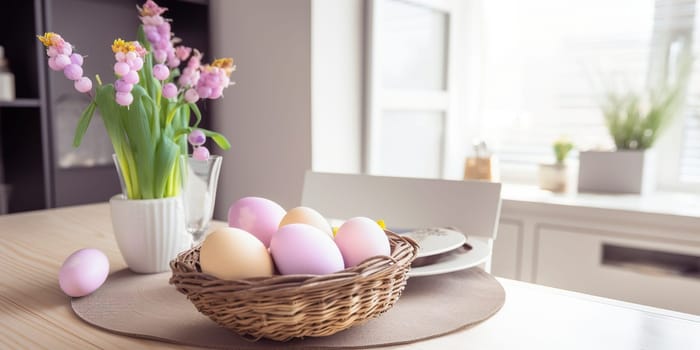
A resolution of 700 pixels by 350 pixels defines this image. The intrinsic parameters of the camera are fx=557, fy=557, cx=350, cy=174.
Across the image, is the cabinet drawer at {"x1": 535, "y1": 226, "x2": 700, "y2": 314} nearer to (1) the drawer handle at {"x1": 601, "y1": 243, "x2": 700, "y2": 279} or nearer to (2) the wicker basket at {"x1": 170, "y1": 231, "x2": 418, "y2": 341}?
(1) the drawer handle at {"x1": 601, "y1": 243, "x2": 700, "y2": 279}

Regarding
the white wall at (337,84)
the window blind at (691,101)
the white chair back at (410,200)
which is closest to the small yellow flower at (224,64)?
the white chair back at (410,200)

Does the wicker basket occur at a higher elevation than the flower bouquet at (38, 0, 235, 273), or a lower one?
lower

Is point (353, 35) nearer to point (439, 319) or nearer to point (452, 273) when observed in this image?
point (452, 273)

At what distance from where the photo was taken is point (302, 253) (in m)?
0.60

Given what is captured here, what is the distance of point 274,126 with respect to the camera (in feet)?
6.97

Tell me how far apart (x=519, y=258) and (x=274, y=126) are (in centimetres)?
102

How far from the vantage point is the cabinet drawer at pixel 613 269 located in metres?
1.66

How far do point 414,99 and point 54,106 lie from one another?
4.36 ft

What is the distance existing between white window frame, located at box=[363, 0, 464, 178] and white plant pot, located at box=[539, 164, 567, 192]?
1.54ft

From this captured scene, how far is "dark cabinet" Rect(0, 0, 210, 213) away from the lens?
1.85 metres

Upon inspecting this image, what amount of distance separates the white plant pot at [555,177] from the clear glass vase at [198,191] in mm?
1548

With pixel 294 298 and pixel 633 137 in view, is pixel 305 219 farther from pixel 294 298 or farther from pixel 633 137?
pixel 633 137

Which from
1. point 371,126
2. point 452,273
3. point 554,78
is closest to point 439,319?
point 452,273

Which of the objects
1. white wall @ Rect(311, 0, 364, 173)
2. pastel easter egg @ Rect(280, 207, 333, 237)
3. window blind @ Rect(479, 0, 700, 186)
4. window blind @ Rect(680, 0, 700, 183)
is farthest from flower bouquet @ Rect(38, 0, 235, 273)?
window blind @ Rect(680, 0, 700, 183)
